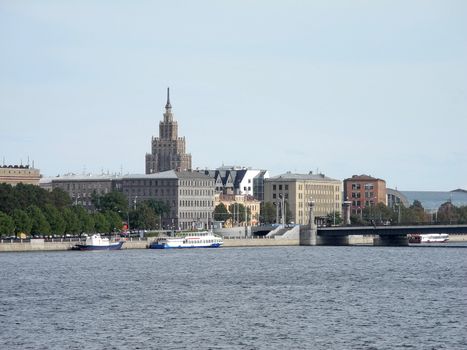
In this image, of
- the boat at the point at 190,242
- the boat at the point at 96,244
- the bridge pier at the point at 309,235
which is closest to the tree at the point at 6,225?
the boat at the point at 96,244

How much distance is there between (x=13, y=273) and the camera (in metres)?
101

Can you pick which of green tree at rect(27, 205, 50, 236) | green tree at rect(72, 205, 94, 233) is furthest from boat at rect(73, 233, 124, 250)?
green tree at rect(72, 205, 94, 233)

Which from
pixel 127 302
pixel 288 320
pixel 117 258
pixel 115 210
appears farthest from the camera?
pixel 115 210

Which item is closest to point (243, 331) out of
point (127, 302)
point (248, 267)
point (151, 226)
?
point (127, 302)

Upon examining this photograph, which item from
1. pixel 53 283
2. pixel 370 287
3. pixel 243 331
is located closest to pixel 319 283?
pixel 370 287

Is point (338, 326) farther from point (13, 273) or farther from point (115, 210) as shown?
point (115, 210)

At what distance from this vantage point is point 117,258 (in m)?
131

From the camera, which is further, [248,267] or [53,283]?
[248,267]

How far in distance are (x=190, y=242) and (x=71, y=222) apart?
1614 centimetres

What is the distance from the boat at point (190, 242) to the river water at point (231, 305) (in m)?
Answer: 42.6

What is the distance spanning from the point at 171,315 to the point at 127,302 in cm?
755

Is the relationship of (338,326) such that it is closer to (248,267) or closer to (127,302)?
(127,302)

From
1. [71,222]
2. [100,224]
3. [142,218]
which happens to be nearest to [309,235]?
[142,218]

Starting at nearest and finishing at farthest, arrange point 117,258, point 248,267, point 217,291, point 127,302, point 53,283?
point 127,302, point 217,291, point 53,283, point 248,267, point 117,258
